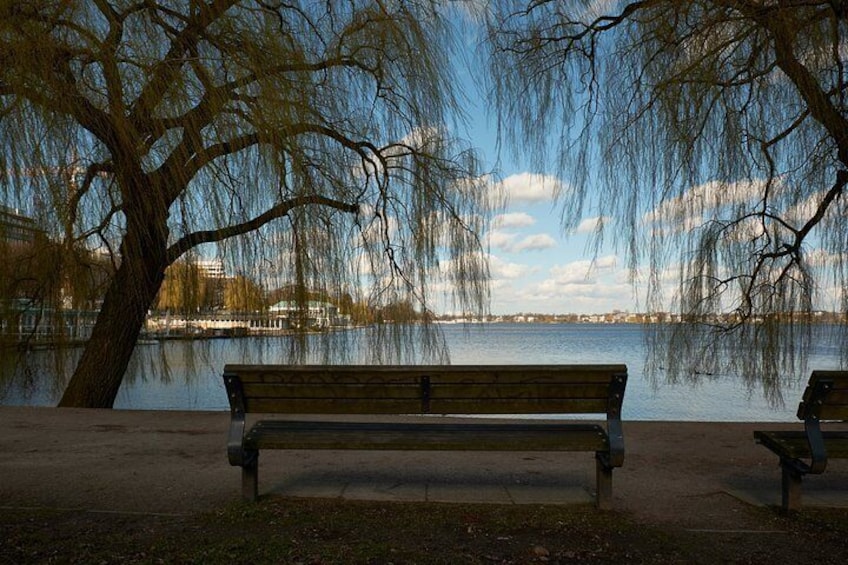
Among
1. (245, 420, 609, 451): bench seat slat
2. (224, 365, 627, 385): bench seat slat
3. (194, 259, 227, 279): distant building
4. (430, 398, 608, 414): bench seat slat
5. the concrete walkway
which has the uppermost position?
(194, 259, 227, 279): distant building

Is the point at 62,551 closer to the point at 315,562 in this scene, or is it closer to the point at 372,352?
the point at 315,562

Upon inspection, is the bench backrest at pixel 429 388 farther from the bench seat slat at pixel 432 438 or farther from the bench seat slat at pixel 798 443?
the bench seat slat at pixel 798 443

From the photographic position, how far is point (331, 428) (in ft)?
12.3

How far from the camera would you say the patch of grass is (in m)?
2.92

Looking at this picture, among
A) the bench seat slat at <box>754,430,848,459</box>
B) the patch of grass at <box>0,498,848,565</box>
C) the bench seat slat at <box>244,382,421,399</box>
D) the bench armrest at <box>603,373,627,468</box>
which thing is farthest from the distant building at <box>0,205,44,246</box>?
the bench seat slat at <box>754,430,848,459</box>

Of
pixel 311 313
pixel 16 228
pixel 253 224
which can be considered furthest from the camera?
pixel 311 313

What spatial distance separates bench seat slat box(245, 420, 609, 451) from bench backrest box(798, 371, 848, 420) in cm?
106

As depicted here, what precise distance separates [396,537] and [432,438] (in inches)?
21.3

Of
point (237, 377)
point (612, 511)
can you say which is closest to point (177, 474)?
point (237, 377)

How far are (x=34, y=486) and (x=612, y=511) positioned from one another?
328cm

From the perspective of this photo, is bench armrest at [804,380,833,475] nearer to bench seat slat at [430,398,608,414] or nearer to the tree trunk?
bench seat slat at [430,398,608,414]

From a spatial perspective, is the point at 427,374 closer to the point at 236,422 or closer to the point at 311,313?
the point at 236,422

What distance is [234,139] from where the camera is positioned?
490 cm

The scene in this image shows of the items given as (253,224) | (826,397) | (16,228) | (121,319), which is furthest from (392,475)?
(121,319)
